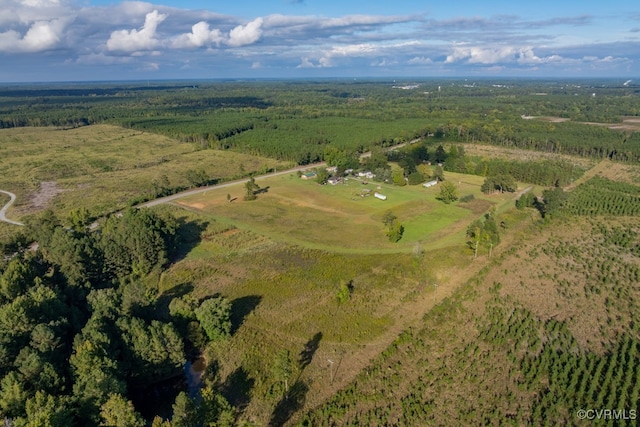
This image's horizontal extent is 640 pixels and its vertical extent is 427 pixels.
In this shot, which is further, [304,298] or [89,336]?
[304,298]

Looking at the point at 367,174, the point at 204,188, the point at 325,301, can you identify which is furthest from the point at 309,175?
the point at 325,301

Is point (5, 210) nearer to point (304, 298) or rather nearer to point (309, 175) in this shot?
point (309, 175)

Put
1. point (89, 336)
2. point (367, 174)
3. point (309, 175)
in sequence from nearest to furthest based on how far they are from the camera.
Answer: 1. point (89, 336)
2. point (367, 174)
3. point (309, 175)

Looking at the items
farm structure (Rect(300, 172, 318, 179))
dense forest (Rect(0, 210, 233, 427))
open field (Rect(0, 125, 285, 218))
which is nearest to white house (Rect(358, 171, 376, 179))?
farm structure (Rect(300, 172, 318, 179))

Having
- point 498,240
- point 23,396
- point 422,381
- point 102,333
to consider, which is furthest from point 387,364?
point 498,240

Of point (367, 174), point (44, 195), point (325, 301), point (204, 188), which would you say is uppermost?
point (367, 174)

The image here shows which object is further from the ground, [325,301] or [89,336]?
[89,336]

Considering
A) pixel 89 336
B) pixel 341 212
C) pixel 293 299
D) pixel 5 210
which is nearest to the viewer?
pixel 89 336
